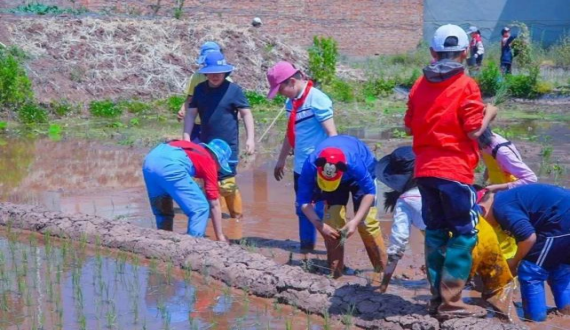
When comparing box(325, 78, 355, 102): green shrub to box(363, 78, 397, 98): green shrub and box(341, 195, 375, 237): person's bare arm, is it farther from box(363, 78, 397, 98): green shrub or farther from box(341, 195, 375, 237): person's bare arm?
box(341, 195, 375, 237): person's bare arm

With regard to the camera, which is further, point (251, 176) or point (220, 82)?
point (251, 176)

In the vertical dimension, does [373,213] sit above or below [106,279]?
above

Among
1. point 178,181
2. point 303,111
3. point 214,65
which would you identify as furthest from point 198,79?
point 303,111

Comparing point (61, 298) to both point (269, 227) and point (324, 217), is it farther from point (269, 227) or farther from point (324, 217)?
point (269, 227)

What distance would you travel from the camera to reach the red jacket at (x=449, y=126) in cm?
474

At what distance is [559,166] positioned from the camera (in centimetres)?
1123

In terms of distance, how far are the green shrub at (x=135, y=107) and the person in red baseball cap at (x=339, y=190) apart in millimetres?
12521

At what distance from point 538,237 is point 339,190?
142cm

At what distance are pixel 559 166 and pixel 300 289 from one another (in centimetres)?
645

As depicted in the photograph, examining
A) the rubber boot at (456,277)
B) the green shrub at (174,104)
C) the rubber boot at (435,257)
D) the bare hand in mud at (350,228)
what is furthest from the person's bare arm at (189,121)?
the green shrub at (174,104)

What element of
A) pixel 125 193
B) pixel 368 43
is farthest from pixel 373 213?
pixel 368 43

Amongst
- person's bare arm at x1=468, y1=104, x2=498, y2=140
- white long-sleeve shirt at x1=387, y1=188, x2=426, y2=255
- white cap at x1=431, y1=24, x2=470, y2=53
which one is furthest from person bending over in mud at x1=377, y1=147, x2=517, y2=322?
white cap at x1=431, y1=24, x2=470, y2=53

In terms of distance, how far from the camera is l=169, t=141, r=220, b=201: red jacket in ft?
23.0

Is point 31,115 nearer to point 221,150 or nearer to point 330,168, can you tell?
point 221,150
